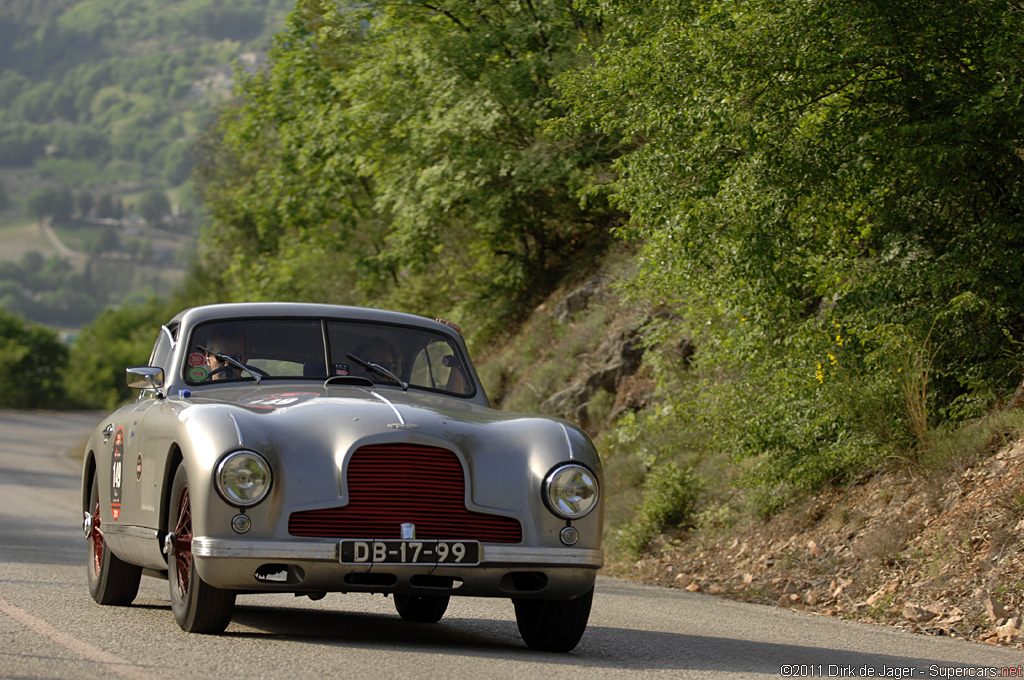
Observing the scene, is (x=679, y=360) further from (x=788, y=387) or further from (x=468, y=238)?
(x=468, y=238)

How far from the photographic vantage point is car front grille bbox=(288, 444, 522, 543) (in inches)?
229

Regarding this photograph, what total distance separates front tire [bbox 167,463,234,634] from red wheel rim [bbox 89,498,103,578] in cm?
181

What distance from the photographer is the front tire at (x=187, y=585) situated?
6.05 meters

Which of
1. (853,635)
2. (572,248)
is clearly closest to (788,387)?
(853,635)

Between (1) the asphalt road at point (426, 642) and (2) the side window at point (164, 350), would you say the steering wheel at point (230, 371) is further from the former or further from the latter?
(1) the asphalt road at point (426, 642)

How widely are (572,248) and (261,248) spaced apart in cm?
2119

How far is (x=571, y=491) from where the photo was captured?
20.4 feet

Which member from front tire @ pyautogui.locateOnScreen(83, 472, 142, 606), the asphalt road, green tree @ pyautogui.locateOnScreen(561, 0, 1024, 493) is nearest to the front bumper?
the asphalt road

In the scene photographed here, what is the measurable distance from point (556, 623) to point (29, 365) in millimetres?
106731

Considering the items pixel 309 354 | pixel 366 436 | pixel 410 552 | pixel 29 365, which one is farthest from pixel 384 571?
pixel 29 365

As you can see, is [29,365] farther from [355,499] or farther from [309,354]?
[355,499]

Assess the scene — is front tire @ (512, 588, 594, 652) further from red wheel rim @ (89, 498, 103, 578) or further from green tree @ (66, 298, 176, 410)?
green tree @ (66, 298, 176, 410)

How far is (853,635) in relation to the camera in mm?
8102

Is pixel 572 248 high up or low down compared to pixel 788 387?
down
